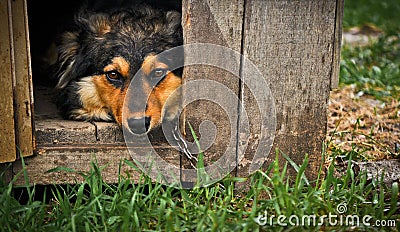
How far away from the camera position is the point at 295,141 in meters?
3.16

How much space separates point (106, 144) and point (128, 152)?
0.48ft

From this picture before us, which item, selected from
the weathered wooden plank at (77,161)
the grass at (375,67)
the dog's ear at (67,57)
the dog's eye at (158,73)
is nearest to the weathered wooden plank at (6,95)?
the weathered wooden plank at (77,161)

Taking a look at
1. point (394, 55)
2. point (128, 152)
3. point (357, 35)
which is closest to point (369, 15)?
point (357, 35)

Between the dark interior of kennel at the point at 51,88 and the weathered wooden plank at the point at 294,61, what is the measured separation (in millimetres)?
751

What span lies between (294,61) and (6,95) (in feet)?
5.17

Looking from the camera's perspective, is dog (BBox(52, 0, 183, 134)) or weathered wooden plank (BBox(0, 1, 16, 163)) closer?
weathered wooden plank (BBox(0, 1, 16, 163))

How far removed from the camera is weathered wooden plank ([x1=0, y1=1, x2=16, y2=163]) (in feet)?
9.16

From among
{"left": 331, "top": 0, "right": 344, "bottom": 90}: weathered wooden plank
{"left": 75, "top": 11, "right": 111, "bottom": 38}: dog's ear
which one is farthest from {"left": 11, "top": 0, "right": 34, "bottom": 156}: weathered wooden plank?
{"left": 331, "top": 0, "right": 344, "bottom": 90}: weathered wooden plank

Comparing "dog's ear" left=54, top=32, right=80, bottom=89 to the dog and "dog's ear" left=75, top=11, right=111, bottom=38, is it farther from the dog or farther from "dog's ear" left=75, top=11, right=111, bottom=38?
"dog's ear" left=75, top=11, right=111, bottom=38

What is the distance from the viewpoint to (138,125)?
3.13m

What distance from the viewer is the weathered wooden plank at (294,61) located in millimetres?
2990

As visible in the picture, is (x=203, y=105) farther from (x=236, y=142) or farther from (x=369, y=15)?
(x=369, y=15)

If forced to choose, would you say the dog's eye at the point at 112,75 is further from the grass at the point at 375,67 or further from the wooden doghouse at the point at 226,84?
the grass at the point at 375,67

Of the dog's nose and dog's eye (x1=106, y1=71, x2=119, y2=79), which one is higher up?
dog's eye (x1=106, y1=71, x2=119, y2=79)
